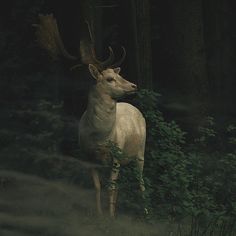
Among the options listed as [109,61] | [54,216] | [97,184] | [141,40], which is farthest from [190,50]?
[54,216]

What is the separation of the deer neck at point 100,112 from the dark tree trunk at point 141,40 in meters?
2.62

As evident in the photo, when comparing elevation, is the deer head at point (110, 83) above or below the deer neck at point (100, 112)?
above

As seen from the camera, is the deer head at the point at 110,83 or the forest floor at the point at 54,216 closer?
the forest floor at the point at 54,216

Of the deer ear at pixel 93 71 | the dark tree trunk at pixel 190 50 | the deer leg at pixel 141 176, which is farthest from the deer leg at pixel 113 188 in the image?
the dark tree trunk at pixel 190 50

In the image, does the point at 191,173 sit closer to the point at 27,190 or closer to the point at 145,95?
the point at 145,95

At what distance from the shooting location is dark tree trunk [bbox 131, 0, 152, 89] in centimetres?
1423

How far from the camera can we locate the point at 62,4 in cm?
1406

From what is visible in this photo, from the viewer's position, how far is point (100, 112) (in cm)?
1158

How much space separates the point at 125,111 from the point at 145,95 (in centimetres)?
42

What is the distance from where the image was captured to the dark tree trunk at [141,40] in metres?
14.2

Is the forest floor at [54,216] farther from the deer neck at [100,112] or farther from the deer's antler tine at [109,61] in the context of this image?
the deer's antler tine at [109,61]

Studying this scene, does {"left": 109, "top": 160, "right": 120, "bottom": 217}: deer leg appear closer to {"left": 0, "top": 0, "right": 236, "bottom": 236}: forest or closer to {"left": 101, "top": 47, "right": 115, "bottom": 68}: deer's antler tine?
{"left": 0, "top": 0, "right": 236, "bottom": 236}: forest

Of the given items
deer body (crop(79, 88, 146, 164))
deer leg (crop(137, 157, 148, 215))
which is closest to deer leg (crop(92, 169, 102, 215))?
deer body (crop(79, 88, 146, 164))

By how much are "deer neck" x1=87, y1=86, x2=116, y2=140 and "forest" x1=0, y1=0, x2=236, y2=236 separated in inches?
16.7
